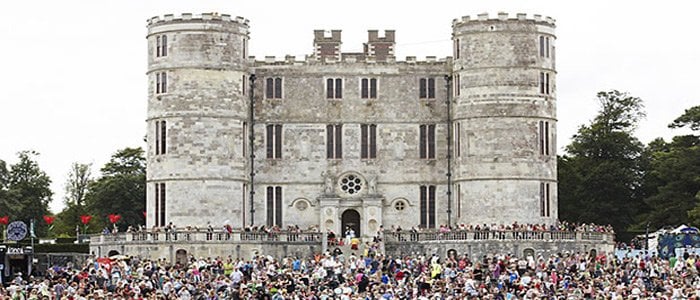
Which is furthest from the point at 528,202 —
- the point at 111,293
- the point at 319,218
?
the point at 111,293

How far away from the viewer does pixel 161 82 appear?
75.2 m

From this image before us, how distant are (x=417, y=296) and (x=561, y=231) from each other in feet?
56.6

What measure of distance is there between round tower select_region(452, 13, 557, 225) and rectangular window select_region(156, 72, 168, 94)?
12736mm

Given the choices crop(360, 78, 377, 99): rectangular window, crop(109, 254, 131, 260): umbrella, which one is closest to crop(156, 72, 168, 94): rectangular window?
crop(109, 254, 131, 260): umbrella

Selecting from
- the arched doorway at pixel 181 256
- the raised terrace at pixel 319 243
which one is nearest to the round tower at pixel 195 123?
the raised terrace at pixel 319 243

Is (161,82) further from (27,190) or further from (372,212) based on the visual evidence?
(27,190)

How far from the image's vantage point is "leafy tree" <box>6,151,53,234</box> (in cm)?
10238

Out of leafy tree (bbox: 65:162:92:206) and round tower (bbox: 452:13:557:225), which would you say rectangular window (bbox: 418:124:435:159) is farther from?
leafy tree (bbox: 65:162:92:206)

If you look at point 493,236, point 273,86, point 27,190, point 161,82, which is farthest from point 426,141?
point 27,190

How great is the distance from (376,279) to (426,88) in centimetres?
1847

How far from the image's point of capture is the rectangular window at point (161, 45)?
2958 inches

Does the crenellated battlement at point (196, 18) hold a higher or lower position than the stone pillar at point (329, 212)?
higher

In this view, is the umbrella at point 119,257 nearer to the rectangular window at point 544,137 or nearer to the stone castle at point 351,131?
the stone castle at point 351,131

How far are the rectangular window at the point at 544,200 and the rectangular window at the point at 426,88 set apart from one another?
21.1 feet
